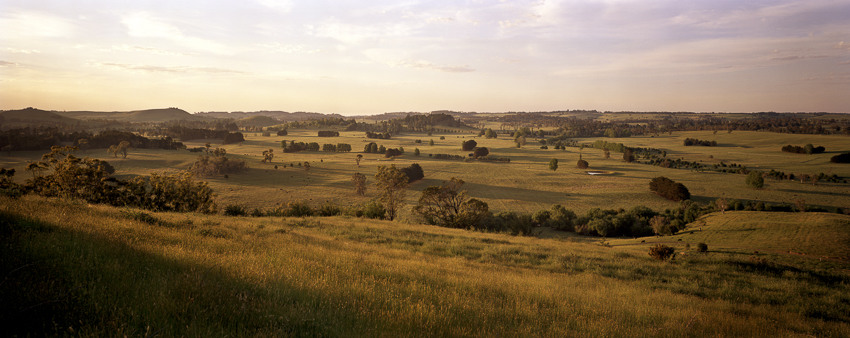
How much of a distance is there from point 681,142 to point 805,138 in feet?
126

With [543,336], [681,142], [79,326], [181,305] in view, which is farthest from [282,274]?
[681,142]

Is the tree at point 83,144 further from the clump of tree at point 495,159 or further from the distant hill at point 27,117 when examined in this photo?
the clump of tree at point 495,159

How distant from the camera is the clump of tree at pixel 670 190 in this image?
60.4m

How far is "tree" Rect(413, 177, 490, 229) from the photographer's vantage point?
35.3 meters

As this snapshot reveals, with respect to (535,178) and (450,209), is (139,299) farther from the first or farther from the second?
(535,178)

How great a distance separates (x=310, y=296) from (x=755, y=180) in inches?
3468

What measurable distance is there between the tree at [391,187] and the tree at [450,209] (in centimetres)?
277

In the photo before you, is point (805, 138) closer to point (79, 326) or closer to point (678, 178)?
point (678, 178)

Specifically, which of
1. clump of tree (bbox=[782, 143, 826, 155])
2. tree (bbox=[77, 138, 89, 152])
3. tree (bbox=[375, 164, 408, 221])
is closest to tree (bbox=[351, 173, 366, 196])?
tree (bbox=[375, 164, 408, 221])

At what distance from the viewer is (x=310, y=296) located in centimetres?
573

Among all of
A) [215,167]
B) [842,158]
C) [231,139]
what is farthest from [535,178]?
[231,139]

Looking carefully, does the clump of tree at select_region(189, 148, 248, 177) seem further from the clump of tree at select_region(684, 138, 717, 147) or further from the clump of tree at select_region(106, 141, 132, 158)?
the clump of tree at select_region(684, 138, 717, 147)

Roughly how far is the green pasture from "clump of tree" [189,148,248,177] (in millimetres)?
3089

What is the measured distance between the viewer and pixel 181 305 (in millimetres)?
4285
